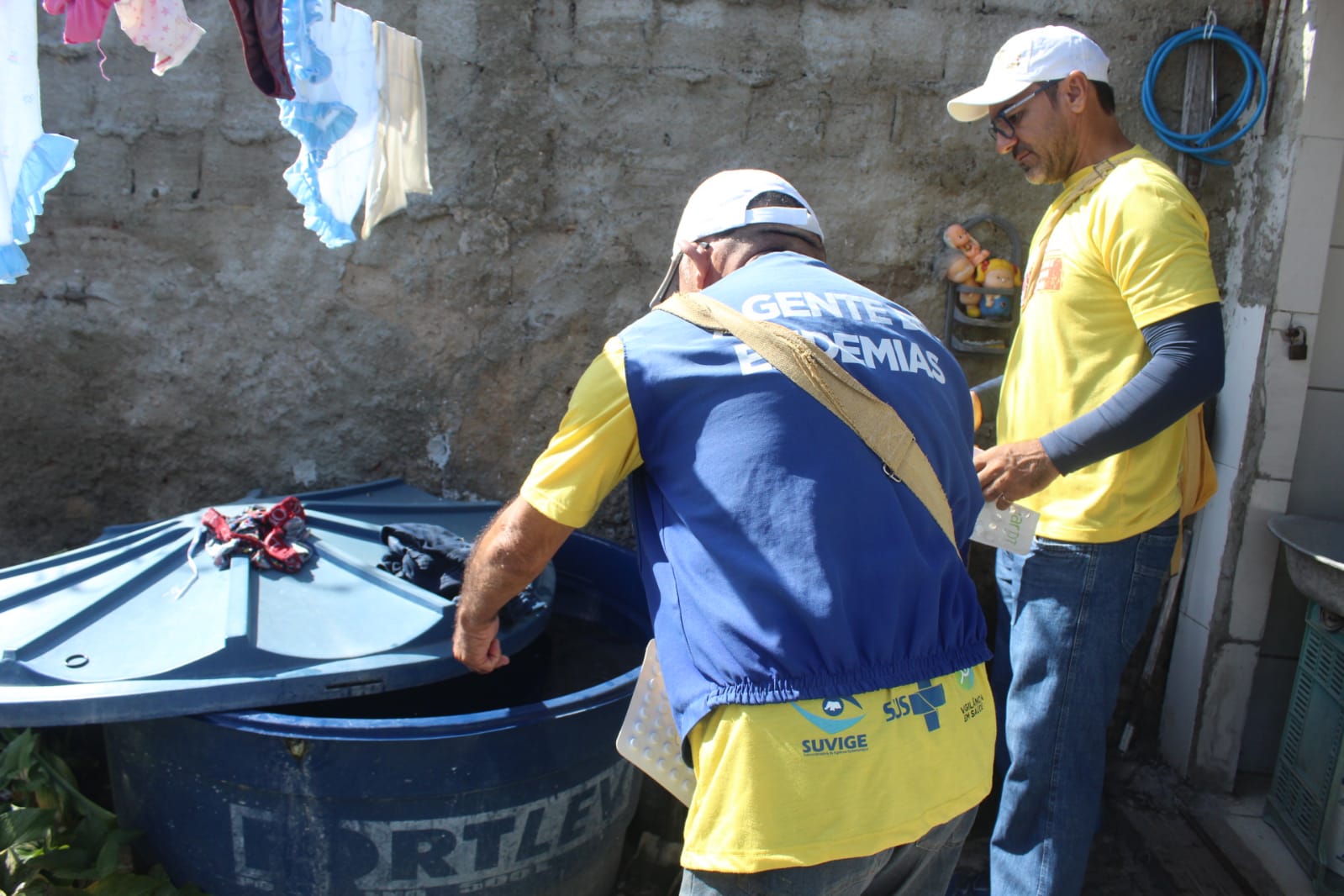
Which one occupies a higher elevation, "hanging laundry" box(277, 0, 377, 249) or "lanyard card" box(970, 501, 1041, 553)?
"hanging laundry" box(277, 0, 377, 249)

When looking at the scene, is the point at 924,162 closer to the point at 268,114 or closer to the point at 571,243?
the point at 571,243

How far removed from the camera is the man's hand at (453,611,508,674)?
1744mm

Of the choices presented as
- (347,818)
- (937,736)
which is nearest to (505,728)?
(347,818)

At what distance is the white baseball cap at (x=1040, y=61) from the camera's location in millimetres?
2207

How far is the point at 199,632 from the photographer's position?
1.89 metres

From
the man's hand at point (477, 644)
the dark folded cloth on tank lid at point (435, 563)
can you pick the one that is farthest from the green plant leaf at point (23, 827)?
the man's hand at point (477, 644)

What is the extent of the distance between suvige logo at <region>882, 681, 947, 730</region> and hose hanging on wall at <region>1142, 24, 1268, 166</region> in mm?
2287

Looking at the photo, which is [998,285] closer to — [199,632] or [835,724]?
[835,724]

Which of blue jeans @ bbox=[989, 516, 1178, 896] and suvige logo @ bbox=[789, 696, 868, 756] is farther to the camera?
blue jeans @ bbox=[989, 516, 1178, 896]

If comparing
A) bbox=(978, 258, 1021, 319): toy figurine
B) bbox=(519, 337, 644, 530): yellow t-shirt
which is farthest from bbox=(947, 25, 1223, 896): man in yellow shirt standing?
bbox=(519, 337, 644, 530): yellow t-shirt

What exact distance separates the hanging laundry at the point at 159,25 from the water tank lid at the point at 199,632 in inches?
41.0

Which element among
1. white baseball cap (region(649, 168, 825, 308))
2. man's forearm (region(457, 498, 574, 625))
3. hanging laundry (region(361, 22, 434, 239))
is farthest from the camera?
hanging laundry (region(361, 22, 434, 239))

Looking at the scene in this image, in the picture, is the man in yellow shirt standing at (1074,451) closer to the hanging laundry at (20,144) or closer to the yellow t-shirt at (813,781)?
the yellow t-shirt at (813,781)

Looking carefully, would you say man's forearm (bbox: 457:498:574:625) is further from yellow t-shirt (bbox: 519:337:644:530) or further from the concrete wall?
the concrete wall
